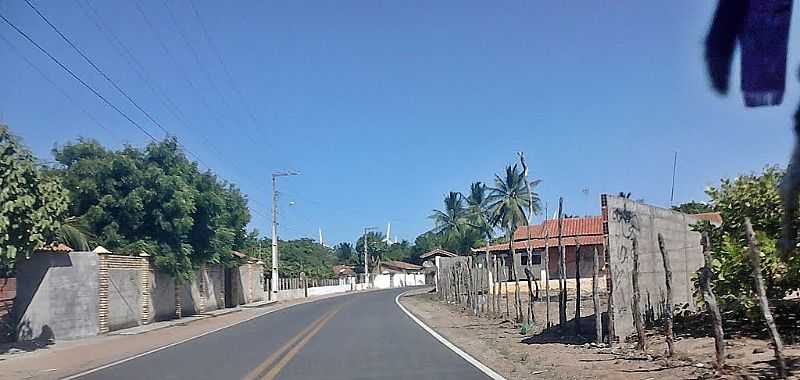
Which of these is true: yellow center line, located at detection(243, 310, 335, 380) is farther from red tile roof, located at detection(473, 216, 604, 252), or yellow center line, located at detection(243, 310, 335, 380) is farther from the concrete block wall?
red tile roof, located at detection(473, 216, 604, 252)

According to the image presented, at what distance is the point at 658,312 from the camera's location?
19.2 metres

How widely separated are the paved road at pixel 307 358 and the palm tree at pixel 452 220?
186 feet

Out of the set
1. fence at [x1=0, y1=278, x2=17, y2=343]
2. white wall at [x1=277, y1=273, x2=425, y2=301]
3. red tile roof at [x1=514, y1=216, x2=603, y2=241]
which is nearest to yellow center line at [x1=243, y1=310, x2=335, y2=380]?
fence at [x1=0, y1=278, x2=17, y2=343]

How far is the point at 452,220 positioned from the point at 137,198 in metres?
54.1

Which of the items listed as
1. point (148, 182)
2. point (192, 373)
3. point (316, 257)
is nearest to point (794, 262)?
point (192, 373)

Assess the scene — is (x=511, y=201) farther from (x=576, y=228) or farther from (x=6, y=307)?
(x=6, y=307)

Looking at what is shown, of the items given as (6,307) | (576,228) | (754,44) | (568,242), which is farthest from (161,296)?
(754,44)

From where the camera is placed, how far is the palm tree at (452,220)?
8250cm

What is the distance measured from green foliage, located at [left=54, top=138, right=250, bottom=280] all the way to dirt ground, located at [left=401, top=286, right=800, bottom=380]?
16.3 metres

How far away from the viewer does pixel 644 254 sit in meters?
18.4

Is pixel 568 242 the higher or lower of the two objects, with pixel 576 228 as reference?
lower

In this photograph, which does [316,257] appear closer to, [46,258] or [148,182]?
[148,182]

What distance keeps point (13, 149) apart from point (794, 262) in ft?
59.0

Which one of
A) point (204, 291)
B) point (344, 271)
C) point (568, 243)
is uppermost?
point (568, 243)
